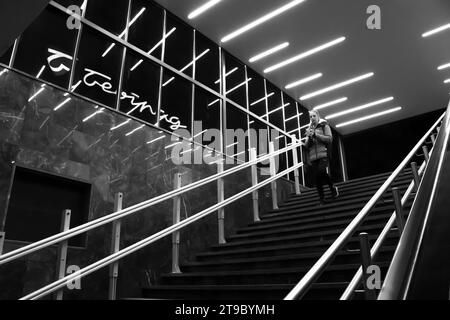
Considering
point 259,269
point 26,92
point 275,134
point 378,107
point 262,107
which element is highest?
point 378,107

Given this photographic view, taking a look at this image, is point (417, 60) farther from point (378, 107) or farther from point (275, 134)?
point (275, 134)

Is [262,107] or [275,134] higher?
[262,107]

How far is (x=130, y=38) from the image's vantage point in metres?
6.78

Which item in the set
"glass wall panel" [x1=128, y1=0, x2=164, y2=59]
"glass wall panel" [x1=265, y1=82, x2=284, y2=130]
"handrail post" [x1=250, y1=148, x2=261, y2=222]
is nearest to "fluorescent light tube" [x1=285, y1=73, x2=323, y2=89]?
"glass wall panel" [x1=265, y1=82, x2=284, y2=130]

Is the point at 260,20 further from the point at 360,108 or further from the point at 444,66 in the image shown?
the point at 360,108

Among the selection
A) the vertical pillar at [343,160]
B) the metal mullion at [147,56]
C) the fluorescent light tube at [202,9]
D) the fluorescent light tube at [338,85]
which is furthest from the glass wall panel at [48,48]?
the vertical pillar at [343,160]

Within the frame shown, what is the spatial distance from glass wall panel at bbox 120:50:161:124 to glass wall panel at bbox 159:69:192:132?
0.22 metres

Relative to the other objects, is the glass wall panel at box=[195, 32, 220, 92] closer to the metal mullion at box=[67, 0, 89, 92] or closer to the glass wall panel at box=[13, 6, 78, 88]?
the metal mullion at box=[67, 0, 89, 92]

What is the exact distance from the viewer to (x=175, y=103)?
287 inches

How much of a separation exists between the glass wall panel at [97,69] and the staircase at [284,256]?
308 centimetres

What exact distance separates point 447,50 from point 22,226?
33.9ft

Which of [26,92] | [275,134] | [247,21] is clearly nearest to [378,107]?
[275,134]

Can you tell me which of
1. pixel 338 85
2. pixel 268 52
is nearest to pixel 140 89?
pixel 268 52

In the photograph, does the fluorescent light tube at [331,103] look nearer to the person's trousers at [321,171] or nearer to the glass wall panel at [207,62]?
the glass wall panel at [207,62]
